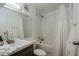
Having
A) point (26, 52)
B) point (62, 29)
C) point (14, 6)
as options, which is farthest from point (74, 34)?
point (14, 6)

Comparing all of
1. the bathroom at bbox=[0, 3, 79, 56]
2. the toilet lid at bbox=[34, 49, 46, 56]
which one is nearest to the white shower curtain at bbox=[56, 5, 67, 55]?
the bathroom at bbox=[0, 3, 79, 56]

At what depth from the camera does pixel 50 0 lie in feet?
4.88

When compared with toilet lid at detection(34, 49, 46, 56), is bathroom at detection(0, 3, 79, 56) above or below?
above

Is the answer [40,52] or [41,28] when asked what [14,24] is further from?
[40,52]

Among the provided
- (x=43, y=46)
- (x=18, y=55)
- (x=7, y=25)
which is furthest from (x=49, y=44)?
(x=7, y=25)

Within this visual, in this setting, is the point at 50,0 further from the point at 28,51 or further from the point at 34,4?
the point at 28,51

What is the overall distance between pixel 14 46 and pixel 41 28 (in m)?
0.52

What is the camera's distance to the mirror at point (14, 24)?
1392mm

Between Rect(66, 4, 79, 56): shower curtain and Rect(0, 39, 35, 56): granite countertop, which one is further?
Rect(66, 4, 79, 56): shower curtain

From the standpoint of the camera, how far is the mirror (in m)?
1.39

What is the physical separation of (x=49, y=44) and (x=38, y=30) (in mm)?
299

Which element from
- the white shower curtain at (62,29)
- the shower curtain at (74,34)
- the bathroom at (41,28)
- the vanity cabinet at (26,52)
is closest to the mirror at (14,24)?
the bathroom at (41,28)

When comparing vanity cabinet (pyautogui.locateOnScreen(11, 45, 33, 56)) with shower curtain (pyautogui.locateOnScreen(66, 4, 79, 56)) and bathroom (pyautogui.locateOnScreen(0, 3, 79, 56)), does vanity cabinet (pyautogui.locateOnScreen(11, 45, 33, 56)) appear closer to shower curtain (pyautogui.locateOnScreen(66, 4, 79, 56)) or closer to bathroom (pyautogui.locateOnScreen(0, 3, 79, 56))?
bathroom (pyautogui.locateOnScreen(0, 3, 79, 56))

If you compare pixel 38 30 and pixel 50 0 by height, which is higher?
pixel 50 0
